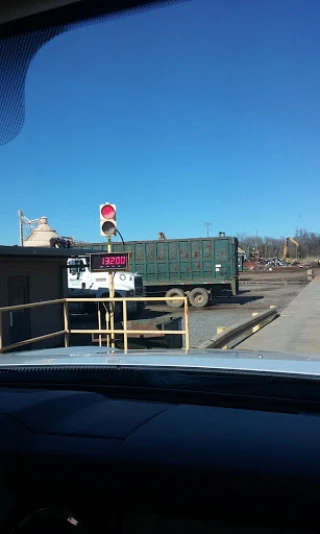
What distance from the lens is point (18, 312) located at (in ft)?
39.7

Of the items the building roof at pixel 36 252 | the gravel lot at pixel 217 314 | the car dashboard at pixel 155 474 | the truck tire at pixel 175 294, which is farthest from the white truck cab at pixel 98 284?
the car dashboard at pixel 155 474

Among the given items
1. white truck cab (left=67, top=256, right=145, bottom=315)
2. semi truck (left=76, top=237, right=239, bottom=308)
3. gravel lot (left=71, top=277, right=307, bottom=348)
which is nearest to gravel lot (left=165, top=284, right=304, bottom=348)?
gravel lot (left=71, top=277, right=307, bottom=348)

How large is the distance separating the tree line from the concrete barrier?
8569 cm

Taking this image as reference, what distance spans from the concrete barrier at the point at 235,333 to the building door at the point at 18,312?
4.28 metres

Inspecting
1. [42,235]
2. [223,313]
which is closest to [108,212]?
[223,313]

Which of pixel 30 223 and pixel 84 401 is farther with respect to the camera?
pixel 30 223

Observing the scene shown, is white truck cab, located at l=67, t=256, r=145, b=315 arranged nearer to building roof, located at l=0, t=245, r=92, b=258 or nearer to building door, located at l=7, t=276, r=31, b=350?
building roof, located at l=0, t=245, r=92, b=258

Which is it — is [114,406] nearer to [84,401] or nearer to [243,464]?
[84,401]

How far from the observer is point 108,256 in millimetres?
9180

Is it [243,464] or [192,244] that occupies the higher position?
[192,244]

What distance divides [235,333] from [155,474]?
12214 millimetres

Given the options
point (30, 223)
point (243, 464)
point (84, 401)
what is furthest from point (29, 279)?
point (30, 223)

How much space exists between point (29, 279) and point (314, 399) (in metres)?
11.3

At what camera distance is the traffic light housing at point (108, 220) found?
9.30 metres
